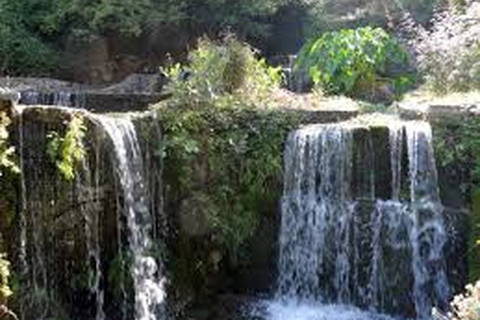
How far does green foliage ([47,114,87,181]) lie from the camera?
7.61m

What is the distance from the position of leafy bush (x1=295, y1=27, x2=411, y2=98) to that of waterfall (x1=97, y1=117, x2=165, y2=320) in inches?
160

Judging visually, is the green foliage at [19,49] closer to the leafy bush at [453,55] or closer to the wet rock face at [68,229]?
the wet rock face at [68,229]

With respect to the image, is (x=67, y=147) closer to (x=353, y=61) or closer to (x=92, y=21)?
(x=353, y=61)

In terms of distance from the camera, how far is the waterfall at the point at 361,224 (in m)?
8.90

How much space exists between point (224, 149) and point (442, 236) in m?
2.54

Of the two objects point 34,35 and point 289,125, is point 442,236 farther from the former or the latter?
point 34,35

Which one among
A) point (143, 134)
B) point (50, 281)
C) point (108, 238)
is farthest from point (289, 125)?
point (50, 281)

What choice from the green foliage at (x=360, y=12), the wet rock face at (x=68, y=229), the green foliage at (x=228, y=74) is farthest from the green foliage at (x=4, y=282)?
the green foliage at (x=360, y=12)

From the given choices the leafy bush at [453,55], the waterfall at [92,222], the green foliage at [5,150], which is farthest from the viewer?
the leafy bush at [453,55]

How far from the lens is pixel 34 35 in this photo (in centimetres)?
1452

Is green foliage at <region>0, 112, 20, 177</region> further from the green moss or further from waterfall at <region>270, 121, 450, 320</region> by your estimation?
the green moss

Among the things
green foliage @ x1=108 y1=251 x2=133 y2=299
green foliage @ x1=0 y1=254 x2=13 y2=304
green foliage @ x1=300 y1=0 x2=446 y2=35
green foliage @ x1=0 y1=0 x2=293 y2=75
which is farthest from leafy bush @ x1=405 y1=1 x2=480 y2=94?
green foliage @ x1=0 y1=254 x2=13 y2=304

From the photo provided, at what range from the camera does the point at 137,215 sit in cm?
854

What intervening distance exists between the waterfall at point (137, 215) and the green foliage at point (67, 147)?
0.43 metres
